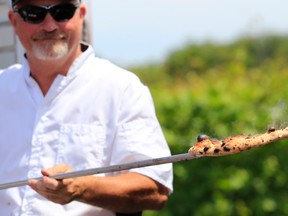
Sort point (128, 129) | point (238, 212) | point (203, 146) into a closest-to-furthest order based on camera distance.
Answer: point (203, 146), point (128, 129), point (238, 212)

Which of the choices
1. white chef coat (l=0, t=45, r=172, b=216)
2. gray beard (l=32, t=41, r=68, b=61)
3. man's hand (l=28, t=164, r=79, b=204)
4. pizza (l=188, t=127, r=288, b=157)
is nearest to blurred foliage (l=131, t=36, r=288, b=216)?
white chef coat (l=0, t=45, r=172, b=216)

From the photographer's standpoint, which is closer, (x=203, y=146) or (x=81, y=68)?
(x=203, y=146)

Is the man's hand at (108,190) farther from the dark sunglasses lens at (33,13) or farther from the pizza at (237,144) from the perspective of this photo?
the dark sunglasses lens at (33,13)

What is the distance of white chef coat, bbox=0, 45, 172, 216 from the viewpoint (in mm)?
3938

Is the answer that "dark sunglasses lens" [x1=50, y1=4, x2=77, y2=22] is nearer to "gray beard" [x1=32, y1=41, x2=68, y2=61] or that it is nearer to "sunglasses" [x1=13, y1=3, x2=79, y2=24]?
"sunglasses" [x1=13, y1=3, x2=79, y2=24]

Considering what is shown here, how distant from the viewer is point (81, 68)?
412cm

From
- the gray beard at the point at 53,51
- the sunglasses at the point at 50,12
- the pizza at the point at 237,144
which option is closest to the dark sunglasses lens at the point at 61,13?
the sunglasses at the point at 50,12

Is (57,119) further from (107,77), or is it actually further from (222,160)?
(222,160)

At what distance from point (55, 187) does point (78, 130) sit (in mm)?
489

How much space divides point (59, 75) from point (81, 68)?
101 millimetres

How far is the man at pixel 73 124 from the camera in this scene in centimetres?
392

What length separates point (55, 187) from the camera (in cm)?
354

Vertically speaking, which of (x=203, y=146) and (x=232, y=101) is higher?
(x=203, y=146)

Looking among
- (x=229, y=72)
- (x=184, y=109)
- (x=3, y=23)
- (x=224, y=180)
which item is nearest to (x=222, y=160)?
(x=224, y=180)
